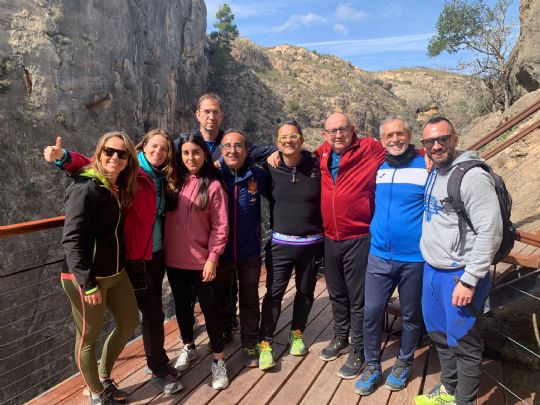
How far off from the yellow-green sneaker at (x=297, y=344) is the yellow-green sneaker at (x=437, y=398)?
1.10 meters

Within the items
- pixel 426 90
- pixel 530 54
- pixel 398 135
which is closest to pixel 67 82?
pixel 530 54

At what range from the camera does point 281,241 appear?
3.46 meters

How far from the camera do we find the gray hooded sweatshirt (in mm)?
2439

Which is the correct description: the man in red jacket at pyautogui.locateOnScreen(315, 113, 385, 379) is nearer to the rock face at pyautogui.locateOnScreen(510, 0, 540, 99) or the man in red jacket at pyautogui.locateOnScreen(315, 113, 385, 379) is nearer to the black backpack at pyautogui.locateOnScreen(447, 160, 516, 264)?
the black backpack at pyautogui.locateOnScreen(447, 160, 516, 264)

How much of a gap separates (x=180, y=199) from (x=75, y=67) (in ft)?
75.3

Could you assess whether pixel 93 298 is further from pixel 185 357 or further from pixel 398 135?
pixel 398 135

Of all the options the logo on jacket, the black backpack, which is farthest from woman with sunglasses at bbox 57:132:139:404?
the black backpack

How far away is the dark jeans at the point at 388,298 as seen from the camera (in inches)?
119

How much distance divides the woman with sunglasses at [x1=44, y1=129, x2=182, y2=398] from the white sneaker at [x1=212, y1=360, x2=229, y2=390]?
303mm

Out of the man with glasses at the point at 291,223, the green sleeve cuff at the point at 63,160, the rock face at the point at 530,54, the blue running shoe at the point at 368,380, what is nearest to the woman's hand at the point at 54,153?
the green sleeve cuff at the point at 63,160

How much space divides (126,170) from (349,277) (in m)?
2.08

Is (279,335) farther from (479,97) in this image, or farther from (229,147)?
(479,97)

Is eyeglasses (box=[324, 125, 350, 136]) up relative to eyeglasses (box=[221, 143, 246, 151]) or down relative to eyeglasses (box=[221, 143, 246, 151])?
up

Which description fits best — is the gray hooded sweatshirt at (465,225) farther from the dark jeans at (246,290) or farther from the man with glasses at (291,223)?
the dark jeans at (246,290)
